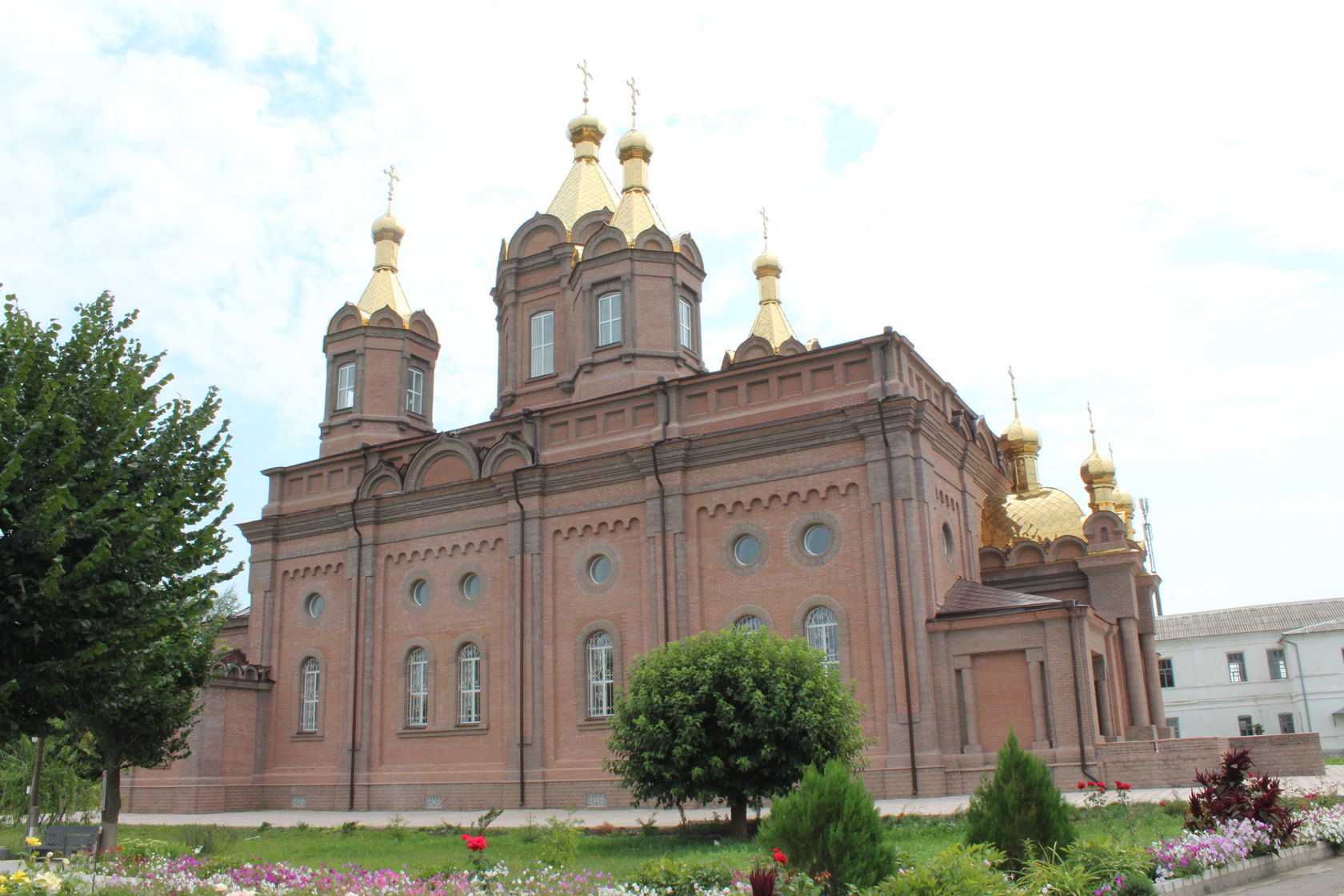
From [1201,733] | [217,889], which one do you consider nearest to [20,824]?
[217,889]

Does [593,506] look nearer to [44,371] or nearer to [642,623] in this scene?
[642,623]

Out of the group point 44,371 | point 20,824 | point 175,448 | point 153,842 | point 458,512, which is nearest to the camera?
point 44,371

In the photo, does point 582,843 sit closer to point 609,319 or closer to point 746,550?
point 746,550

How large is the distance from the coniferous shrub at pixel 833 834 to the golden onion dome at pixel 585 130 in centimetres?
2415

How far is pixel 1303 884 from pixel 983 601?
11.0 meters

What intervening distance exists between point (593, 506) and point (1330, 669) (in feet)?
119

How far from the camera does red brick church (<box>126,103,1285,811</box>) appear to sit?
20.5 meters

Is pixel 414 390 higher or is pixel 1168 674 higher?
pixel 414 390

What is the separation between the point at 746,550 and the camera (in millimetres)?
22688

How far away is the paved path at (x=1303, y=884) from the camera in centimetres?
985

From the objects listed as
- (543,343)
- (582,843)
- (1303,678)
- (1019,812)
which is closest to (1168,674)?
(1303,678)

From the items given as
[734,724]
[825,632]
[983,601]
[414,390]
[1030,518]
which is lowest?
[734,724]

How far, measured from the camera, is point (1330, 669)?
150 feet

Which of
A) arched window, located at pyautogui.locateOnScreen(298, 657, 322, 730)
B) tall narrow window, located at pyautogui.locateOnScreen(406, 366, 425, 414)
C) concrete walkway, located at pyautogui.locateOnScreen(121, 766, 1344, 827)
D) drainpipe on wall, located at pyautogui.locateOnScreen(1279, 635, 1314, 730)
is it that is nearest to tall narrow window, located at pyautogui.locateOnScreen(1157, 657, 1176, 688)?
drainpipe on wall, located at pyautogui.locateOnScreen(1279, 635, 1314, 730)
